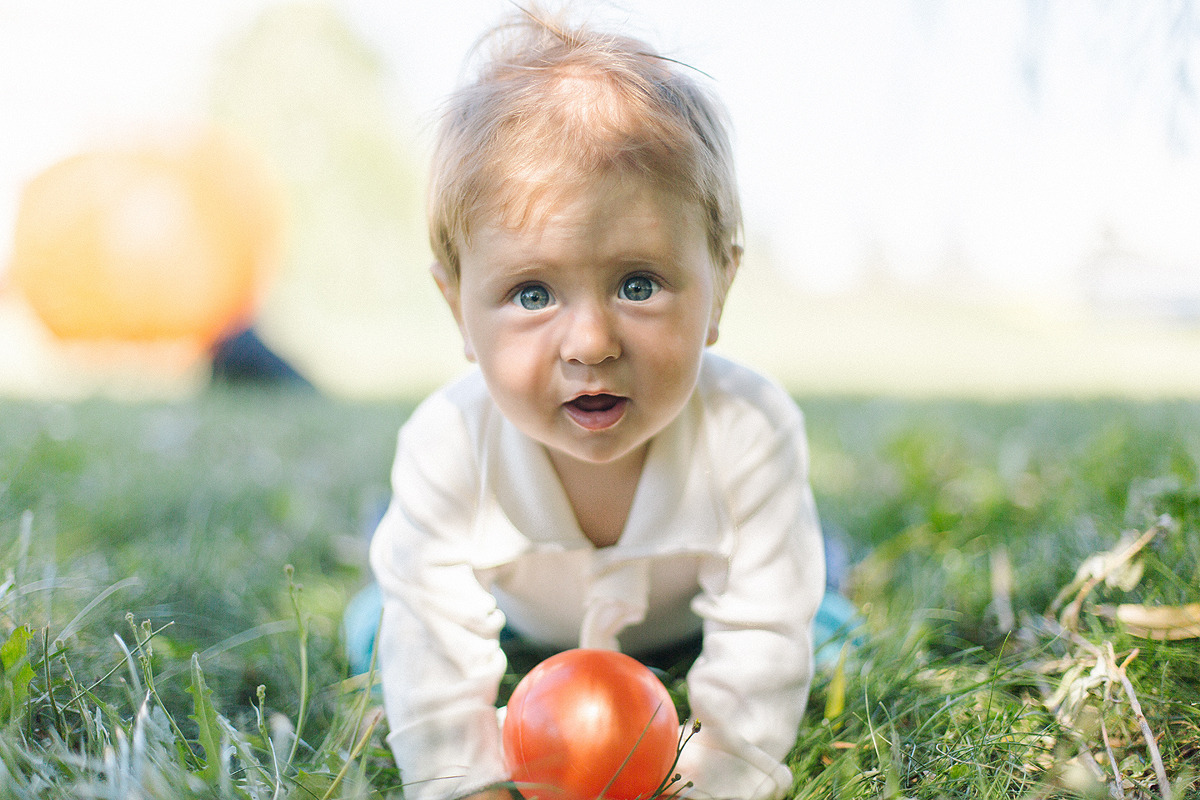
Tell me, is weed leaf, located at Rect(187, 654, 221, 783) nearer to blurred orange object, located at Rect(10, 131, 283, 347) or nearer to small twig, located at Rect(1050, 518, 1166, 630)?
small twig, located at Rect(1050, 518, 1166, 630)

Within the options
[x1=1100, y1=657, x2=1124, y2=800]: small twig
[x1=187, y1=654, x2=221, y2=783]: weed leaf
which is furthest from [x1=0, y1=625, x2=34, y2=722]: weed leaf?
[x1=1100, y1=657, x2=1124, y2=800]: small twig

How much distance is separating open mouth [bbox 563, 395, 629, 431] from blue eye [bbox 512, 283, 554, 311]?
153 mm

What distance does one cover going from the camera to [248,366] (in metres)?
5.93

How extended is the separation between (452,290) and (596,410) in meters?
0.36

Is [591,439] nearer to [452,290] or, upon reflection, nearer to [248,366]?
[452,290]

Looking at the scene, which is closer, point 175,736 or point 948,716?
point 175,736

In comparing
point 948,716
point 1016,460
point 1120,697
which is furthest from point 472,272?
point 1016,460

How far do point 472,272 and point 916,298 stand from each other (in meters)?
13.7

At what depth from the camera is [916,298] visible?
46.4 ft

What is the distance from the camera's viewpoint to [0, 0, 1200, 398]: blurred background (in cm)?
179

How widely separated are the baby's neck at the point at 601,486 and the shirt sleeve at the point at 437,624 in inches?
6.5

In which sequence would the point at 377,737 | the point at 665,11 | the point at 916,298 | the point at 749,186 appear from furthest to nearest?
the point at 916,298
the point at 665,11
the point at 749,186
the point at 377,737

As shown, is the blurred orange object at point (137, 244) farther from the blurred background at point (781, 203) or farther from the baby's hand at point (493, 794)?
the baby's hand at point (493, 794)

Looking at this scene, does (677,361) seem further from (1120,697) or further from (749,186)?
(1120,697)
